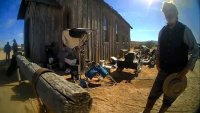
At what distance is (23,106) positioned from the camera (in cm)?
529

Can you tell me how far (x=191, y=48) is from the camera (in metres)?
3.23

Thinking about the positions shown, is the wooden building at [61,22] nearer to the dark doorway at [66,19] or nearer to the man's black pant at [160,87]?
the dark doorway at [66,19]

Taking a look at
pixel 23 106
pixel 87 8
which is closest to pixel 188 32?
pixel 23 106

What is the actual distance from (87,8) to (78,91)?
31.1ft

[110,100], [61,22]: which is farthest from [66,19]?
[110,100]

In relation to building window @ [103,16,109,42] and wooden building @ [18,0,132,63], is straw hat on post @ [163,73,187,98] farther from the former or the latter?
building window @ [103,16,109,42]

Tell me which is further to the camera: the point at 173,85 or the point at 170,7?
the point at 173,85

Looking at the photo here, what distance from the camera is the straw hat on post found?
Answer: 3.29 metres

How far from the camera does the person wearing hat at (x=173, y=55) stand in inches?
127

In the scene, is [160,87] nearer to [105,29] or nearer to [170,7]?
[170,7]

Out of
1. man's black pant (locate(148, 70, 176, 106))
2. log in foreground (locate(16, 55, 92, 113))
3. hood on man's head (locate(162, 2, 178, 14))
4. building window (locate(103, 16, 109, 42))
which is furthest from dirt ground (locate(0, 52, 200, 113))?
building window (locate(103, 16, 109, 42))

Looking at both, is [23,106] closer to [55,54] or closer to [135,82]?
[135,82]

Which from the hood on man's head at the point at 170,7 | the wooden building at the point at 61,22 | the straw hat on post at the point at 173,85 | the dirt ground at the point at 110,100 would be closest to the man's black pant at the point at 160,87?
the straw hat on post at the point at 173,85

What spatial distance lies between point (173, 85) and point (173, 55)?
1.43ft
